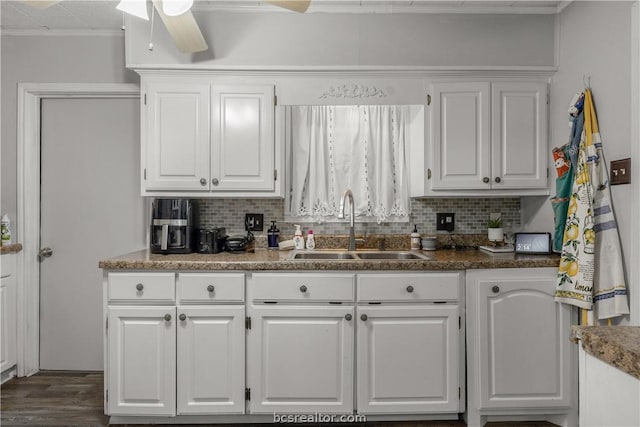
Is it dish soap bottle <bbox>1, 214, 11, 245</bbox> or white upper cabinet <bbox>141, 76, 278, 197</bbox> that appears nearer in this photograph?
white upper cabinet <bbox>141, 76, 278, 197</bbox>

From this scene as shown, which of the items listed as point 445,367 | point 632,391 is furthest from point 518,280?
point 632,391

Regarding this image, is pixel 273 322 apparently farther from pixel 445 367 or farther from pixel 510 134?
pixel 510 134

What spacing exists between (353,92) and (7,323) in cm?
274

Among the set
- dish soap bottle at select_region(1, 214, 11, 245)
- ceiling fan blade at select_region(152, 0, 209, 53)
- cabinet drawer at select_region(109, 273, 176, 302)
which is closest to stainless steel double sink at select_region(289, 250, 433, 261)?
cabinet drawer at select_region(109, 273, 176, 302)

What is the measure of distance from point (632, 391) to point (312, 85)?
2151 millimetres

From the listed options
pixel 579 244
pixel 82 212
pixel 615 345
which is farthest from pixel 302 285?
pixel 82 212

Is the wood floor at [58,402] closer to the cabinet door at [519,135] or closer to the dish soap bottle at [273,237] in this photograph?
the dish soap bottle at [273,237]

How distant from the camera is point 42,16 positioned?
8.52 feet

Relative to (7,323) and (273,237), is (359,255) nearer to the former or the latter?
(273,237)

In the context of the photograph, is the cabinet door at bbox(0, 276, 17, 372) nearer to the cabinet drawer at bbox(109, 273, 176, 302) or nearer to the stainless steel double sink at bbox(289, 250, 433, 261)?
the cabinet drawer at bbox(109, 273, 176, 302)

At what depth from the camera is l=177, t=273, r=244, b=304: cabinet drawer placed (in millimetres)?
2133

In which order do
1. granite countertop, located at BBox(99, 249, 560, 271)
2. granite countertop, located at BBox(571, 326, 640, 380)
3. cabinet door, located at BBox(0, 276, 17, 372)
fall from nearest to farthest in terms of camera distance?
granite countertop, located at BBox(571, 326, 640, 380)
granite countertop, located at BBox(99, 249, 560, 271)
cabinet door, located at BBox(0, 276, 17, 372)

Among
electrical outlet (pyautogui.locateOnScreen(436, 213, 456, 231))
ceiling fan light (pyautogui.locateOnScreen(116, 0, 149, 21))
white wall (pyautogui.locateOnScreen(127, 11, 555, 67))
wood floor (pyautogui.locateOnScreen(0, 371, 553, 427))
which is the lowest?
wood floor (pyautogui.locateOnScreen(0, 371, 553, 427))

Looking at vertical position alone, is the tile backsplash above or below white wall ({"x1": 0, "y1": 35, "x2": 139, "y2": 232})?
below
